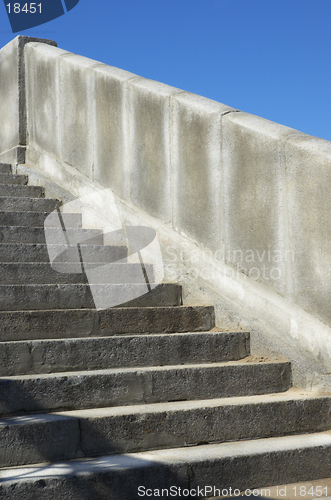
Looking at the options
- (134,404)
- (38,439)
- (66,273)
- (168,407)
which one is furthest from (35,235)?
(38,439)

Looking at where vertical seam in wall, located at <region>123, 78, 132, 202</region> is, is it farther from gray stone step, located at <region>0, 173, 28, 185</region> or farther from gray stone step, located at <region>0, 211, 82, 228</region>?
gray stone step, located at <region>0, 173, 28, 185</region>

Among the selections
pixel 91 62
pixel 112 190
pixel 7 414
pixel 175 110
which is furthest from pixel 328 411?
pixel 91 62

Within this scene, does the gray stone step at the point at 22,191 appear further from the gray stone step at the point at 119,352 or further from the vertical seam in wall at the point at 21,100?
the gray stone step at the point at 119,352

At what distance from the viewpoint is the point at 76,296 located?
135 inches

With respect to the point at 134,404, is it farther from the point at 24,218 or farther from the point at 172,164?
the point at 24,218

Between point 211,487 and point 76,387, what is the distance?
78 cm

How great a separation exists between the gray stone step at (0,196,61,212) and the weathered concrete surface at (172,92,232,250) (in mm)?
1386

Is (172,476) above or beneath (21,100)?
beneath

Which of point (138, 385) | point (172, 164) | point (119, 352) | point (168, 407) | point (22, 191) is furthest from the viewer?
point (22, 191)

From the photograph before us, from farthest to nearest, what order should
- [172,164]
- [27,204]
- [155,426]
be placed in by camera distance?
[27,204]
[172,164]
[155,426]

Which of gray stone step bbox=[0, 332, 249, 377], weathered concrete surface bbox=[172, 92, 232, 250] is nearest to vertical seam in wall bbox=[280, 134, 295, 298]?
gray stone step bbox=[0, 332, 249, 377]

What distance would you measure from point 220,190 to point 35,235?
4.97 ft

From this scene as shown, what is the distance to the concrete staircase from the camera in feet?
7.50

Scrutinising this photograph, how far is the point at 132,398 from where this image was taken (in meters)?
2.77
